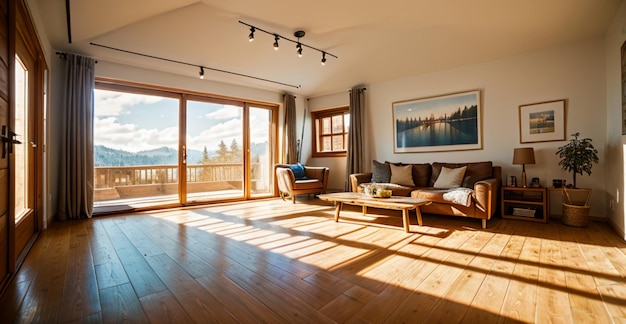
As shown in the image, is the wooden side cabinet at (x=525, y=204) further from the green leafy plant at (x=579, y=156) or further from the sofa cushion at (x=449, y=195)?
the sofa cushion at (x=449, y=195)

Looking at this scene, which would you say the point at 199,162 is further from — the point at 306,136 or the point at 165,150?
the point at 306,136

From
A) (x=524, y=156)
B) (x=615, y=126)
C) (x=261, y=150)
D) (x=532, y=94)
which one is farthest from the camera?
(x=261, y=150)

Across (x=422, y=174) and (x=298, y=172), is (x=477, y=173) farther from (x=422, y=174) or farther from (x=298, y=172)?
(x=298, y=172)

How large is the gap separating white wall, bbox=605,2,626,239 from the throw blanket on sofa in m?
1.37

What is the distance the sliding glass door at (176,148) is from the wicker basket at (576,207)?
498 cm

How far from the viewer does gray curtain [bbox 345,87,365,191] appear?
5684 millimetres

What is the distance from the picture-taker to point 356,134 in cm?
572

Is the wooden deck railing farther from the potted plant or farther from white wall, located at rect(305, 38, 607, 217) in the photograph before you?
the potted plant

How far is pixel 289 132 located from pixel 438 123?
311 centimetres

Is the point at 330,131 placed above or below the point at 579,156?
above

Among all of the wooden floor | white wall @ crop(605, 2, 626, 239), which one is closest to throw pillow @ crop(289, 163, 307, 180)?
the wooden floor

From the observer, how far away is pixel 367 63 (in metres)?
4.88

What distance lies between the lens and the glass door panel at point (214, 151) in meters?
5.37

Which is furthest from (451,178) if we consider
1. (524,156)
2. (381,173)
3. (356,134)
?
(356,134)
